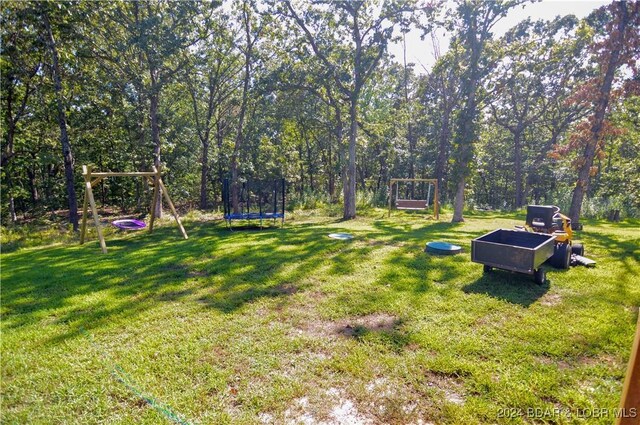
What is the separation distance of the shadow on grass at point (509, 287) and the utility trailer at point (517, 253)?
13 cm

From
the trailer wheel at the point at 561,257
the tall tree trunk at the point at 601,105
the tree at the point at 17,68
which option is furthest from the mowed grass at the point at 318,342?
the tree at the point at 17,68

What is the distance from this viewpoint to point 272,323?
3482mm

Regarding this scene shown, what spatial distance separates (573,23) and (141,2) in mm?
19228

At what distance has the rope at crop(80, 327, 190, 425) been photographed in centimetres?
216

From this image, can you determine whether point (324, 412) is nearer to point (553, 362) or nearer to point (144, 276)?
point (553, 362)

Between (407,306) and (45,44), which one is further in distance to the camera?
(45,44)

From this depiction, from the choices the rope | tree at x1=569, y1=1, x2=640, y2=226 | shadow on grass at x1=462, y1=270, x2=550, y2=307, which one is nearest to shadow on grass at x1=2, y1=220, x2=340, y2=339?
the rope

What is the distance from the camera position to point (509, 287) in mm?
4262

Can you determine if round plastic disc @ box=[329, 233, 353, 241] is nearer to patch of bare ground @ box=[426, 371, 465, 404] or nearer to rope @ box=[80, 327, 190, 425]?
patch of bare ground @ box=[426, 371, 465, 404]

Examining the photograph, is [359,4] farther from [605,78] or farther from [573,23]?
[573,23]

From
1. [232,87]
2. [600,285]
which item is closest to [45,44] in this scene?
[232,87]

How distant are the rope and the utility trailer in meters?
4.05

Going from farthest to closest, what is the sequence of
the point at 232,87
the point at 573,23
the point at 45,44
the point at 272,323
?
1. the point at 232,87
2. the point at 573,23
3. the point at 45,44
4. the point at 272,323

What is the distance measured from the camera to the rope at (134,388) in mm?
2159
